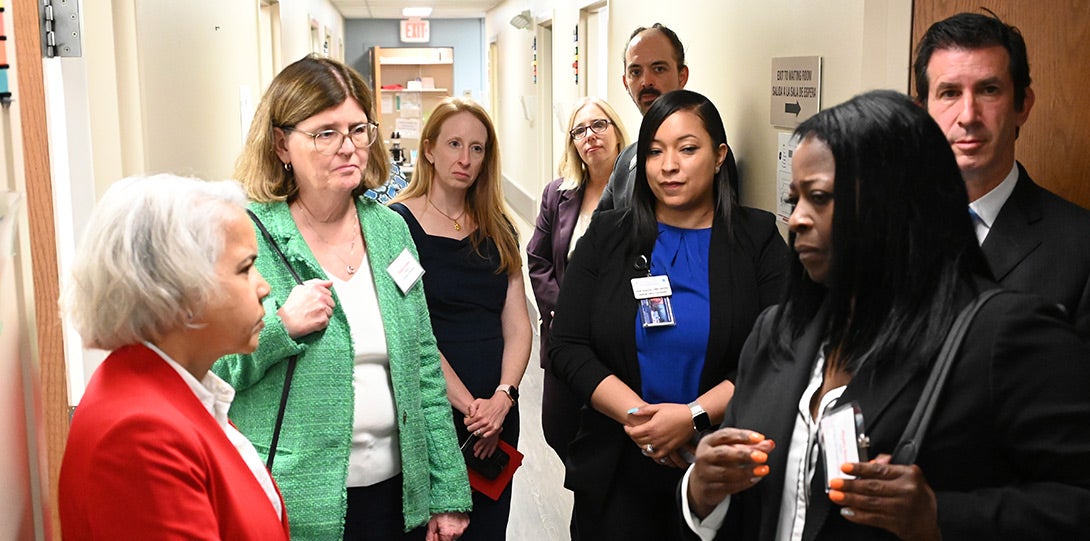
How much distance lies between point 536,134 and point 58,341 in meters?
6.73

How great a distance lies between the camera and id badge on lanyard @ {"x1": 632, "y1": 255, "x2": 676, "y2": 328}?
7.15ft

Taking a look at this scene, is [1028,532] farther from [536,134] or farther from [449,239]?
[536,134]

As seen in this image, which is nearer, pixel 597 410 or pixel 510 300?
pixel 597 410

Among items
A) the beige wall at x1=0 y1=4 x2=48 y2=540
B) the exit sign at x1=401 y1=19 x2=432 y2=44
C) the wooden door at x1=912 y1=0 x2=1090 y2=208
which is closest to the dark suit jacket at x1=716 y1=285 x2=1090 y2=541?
the wooden door at x1=912 y1=0 x2=1090 y2=208

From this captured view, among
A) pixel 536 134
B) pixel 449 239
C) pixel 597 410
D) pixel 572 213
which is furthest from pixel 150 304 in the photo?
pixel 536 134

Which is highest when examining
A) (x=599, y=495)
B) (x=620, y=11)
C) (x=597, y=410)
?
(x=620, y=11)

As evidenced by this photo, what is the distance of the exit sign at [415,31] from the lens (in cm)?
1477

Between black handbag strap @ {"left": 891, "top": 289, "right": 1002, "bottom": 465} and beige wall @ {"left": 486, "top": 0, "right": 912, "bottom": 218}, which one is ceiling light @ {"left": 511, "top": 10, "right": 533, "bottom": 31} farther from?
black handbag strap @ {"left": 891, "top": 289, "right": 1002, "bottom": 465}

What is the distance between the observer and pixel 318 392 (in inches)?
71.0

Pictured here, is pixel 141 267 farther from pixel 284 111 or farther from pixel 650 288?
pixel 650 288

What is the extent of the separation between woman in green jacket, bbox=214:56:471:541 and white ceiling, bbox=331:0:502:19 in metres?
9.80

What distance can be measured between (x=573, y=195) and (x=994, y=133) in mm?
1976

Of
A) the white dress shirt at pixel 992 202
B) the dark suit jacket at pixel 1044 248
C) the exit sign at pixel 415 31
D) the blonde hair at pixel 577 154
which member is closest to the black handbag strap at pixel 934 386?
the dark suit jacket at pixel 1044 248

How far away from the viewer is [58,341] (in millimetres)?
1642
